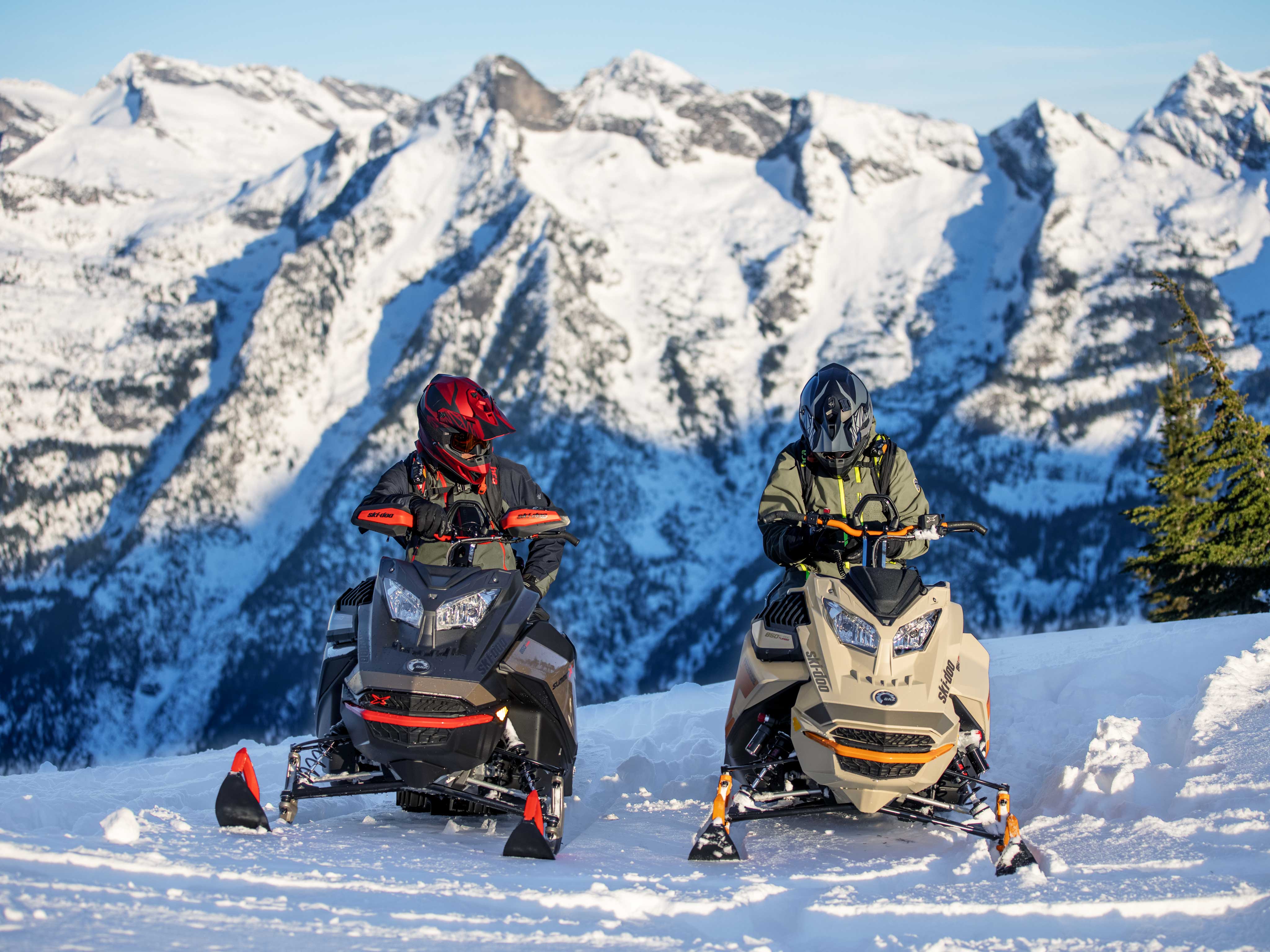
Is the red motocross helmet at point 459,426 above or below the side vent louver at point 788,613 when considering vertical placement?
above

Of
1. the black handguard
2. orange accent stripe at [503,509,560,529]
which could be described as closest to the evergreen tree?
the black handguard

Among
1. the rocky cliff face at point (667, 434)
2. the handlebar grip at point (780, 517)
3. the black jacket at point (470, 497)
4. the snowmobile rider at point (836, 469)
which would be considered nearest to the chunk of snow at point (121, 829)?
the black jacket at point (470, 497)

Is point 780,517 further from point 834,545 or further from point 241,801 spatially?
point 241,801

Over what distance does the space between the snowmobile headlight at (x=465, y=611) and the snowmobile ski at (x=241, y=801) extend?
125cm

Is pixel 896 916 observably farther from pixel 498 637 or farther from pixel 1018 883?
pixel 498 637

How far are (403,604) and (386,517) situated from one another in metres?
0.54

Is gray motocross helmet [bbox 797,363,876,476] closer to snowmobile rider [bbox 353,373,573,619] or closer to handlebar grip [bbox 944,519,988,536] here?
handlebar grip [bbox 944,519,988,536]

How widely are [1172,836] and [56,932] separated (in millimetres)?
4831

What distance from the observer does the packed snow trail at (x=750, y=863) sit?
3902mm

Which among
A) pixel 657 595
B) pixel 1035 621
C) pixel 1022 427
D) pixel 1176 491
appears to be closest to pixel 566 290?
pixel 657 595

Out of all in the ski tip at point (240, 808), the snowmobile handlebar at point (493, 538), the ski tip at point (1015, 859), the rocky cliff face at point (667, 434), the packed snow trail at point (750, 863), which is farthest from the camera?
the rocky cliff face at point (667, 434)

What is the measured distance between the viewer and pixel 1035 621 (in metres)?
120

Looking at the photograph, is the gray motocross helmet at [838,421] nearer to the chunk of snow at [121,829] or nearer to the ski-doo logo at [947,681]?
the ski-doo logo at [947,681]

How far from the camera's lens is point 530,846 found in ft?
17.6
